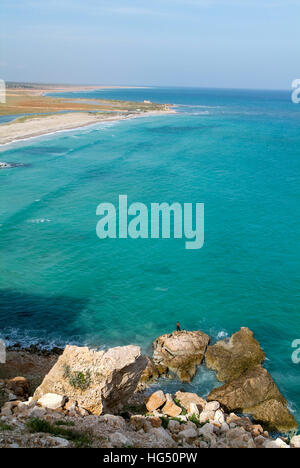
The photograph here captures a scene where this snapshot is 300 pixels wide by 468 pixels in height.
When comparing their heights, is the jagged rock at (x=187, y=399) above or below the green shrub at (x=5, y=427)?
below

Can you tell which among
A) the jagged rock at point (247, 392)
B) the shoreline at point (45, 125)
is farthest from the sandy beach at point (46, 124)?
the jagged rock at point (247, 392)

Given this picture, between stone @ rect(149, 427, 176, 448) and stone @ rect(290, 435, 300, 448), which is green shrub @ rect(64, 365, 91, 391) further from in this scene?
stone @ rect(290, 435, 300, 448)

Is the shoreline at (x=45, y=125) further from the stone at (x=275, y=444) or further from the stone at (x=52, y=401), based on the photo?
the stone at (x=275, y=444)

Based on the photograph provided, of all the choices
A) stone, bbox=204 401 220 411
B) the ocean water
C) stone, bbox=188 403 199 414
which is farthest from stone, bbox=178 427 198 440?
the ocean water

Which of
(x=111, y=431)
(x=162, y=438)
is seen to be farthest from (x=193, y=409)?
(x=111, y=431)

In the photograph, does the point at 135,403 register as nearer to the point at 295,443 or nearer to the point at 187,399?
the point at 187,399
